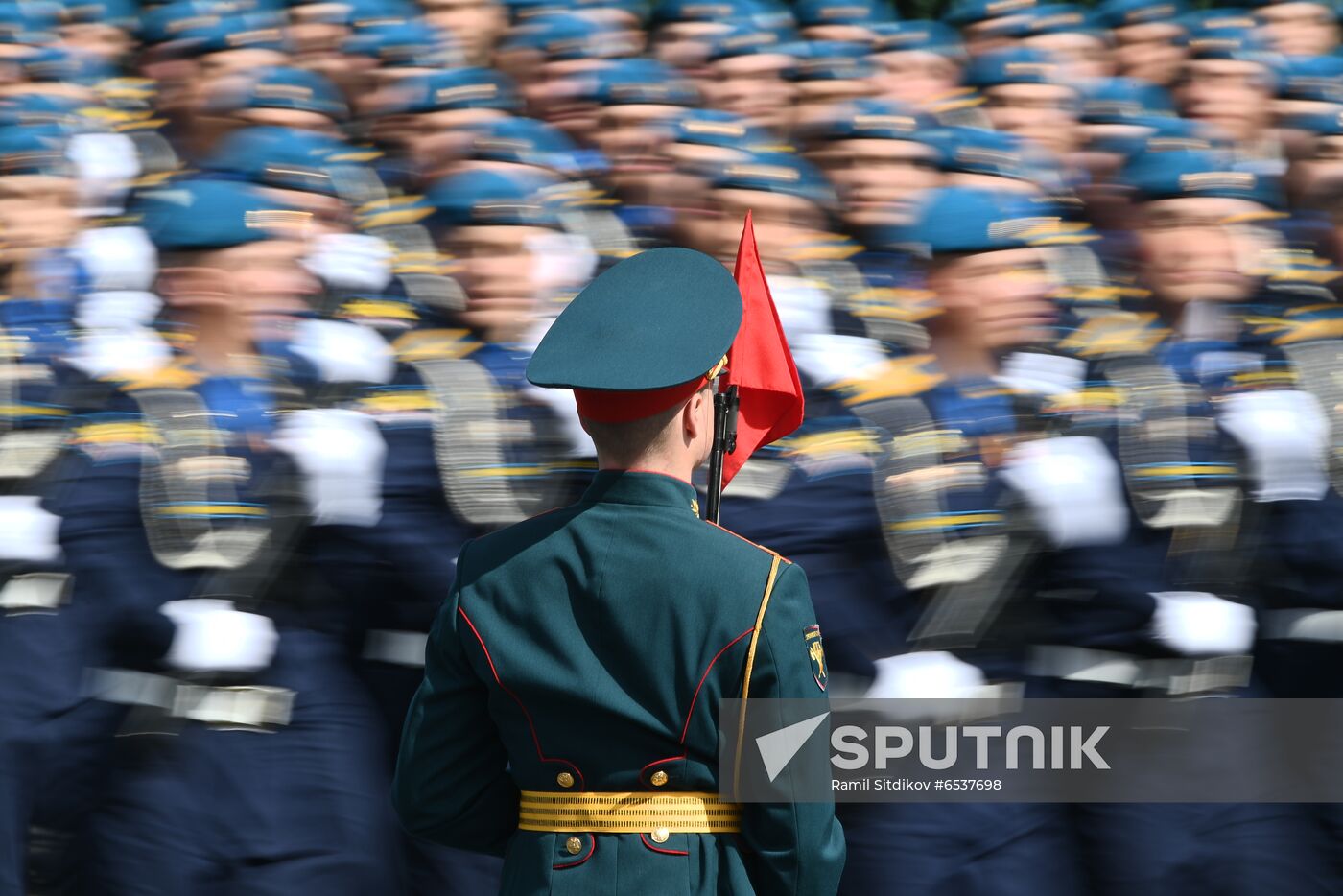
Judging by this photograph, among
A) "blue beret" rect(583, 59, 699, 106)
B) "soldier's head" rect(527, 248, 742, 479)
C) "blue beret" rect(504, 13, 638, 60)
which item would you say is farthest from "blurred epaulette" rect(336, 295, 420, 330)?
"soldier's head" rect(527, 248, 742, 479)

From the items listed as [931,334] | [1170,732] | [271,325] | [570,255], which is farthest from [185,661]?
[1170,732]

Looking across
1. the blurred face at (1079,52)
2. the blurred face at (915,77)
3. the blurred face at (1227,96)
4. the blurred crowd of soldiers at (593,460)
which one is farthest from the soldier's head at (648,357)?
the blurred face at (1079,52)

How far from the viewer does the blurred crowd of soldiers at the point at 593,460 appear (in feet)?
8.07

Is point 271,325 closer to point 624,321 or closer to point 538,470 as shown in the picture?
point 538,470

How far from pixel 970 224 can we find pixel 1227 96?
2.79 ft

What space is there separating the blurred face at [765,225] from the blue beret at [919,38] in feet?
2.48

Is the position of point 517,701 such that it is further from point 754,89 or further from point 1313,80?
point 1313,80

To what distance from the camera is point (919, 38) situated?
133 inches

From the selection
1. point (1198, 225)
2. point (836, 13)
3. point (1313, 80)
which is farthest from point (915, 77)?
point (1313, 80)

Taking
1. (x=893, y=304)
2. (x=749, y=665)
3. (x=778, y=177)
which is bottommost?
(x=893, y=304)

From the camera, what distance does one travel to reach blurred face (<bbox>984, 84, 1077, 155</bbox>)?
121 inches

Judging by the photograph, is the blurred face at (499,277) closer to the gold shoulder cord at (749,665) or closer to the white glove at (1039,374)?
the white glove at (1039,374)

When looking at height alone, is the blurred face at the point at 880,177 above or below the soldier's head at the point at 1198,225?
above

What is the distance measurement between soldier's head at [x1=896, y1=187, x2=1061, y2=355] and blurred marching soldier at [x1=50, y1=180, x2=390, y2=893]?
1.04m
